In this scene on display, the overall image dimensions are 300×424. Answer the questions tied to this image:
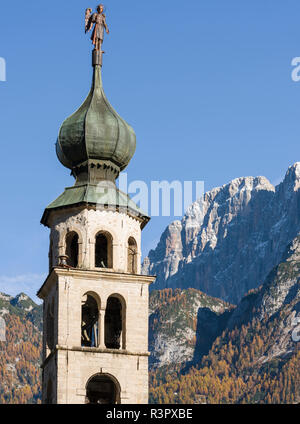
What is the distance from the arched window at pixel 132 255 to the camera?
58.2 m

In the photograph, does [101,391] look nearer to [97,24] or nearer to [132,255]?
[132,255]

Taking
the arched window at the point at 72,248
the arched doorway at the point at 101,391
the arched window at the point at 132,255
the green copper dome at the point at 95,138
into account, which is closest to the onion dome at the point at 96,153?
the green copper dome at the point at 95,138

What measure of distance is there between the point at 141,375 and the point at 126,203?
8.74 meters

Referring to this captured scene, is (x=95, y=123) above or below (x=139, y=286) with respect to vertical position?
above

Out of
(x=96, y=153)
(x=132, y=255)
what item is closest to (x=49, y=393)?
(x=132, y=255)

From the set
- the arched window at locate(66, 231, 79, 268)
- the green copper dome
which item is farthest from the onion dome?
the arched window at locate(66, 231, 79, 268)
